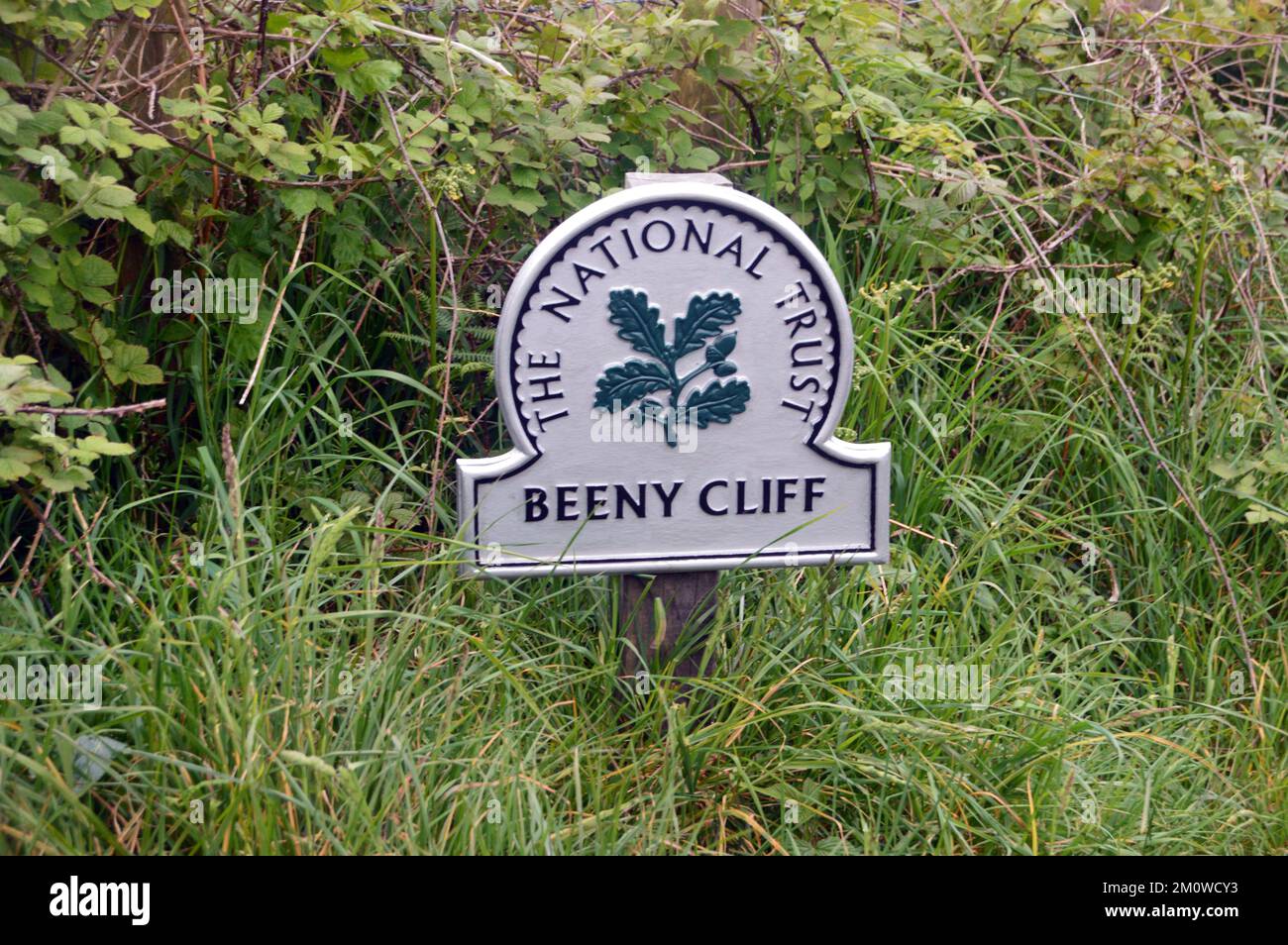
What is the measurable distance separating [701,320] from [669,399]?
0.18m

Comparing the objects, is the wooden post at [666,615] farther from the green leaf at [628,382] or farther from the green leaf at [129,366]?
the green leaf at [129,366]

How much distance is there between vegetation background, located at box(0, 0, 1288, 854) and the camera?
2309 mm

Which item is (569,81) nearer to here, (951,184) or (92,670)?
(951,184)

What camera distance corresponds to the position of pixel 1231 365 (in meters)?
3.79

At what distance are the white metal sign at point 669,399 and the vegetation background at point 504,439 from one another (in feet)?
0.71

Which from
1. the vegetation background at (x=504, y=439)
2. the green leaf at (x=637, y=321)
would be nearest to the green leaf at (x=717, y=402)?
the green leaf at (x=637, y=321)

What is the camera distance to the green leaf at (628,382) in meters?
2.52

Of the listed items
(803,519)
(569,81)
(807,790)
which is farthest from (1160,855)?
(569,81)

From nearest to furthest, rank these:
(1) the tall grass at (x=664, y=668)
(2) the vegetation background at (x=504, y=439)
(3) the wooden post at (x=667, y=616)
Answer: (1) the tall grass at (x=664, y=668) < (2) the vegetation background at (x=504, y=439) < (3) the wooden post at (x=667, y=616)

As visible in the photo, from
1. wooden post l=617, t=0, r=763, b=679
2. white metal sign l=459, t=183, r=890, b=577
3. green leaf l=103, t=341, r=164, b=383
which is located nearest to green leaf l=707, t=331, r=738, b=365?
white metal sign l=459, t=183, r=890, b=577

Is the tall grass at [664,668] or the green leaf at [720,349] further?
the green leaf at [720,349]

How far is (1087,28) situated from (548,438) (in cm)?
262

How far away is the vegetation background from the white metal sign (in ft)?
0.71

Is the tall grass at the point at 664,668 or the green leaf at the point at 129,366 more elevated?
the green leaf at the point at 129,366
